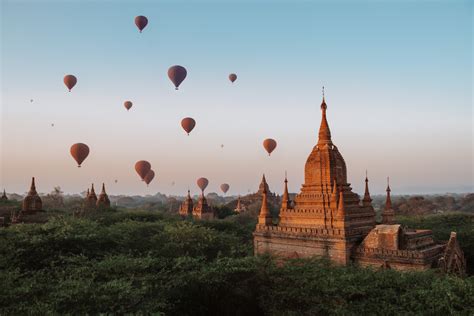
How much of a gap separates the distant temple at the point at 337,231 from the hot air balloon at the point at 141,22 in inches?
1106

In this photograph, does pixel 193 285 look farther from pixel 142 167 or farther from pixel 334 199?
pixel 142 167

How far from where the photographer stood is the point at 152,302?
15.3 meters

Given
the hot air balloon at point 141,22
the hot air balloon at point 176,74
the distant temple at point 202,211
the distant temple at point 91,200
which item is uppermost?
the hot air balloon at point 141,22

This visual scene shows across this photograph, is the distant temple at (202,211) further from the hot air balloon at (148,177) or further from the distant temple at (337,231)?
the distant temple at (337,231)

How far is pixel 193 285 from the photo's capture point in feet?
60.5

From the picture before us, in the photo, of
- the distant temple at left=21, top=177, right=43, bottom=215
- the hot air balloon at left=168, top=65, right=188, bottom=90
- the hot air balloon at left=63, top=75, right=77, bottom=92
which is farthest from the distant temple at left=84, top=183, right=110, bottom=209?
the hot air balloon at left=168, top=65, right=188, bottom=90

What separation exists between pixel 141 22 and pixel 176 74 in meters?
8.79

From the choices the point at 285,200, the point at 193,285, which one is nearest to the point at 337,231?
the point at 285,200

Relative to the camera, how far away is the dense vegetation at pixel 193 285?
579 inches

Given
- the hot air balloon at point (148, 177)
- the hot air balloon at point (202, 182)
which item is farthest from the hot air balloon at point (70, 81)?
the hot air balloon at point (202, 182)

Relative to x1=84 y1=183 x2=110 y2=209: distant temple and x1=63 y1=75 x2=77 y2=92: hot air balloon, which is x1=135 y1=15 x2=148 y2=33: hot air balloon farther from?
x1=84 y1=183 x2=110 y2=209: distant temple

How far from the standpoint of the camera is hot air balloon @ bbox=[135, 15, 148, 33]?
Answer: 45.8 m

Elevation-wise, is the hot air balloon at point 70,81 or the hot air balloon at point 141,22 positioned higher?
the hot air balloon at point 141,22

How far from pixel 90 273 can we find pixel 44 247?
7.84 metres
